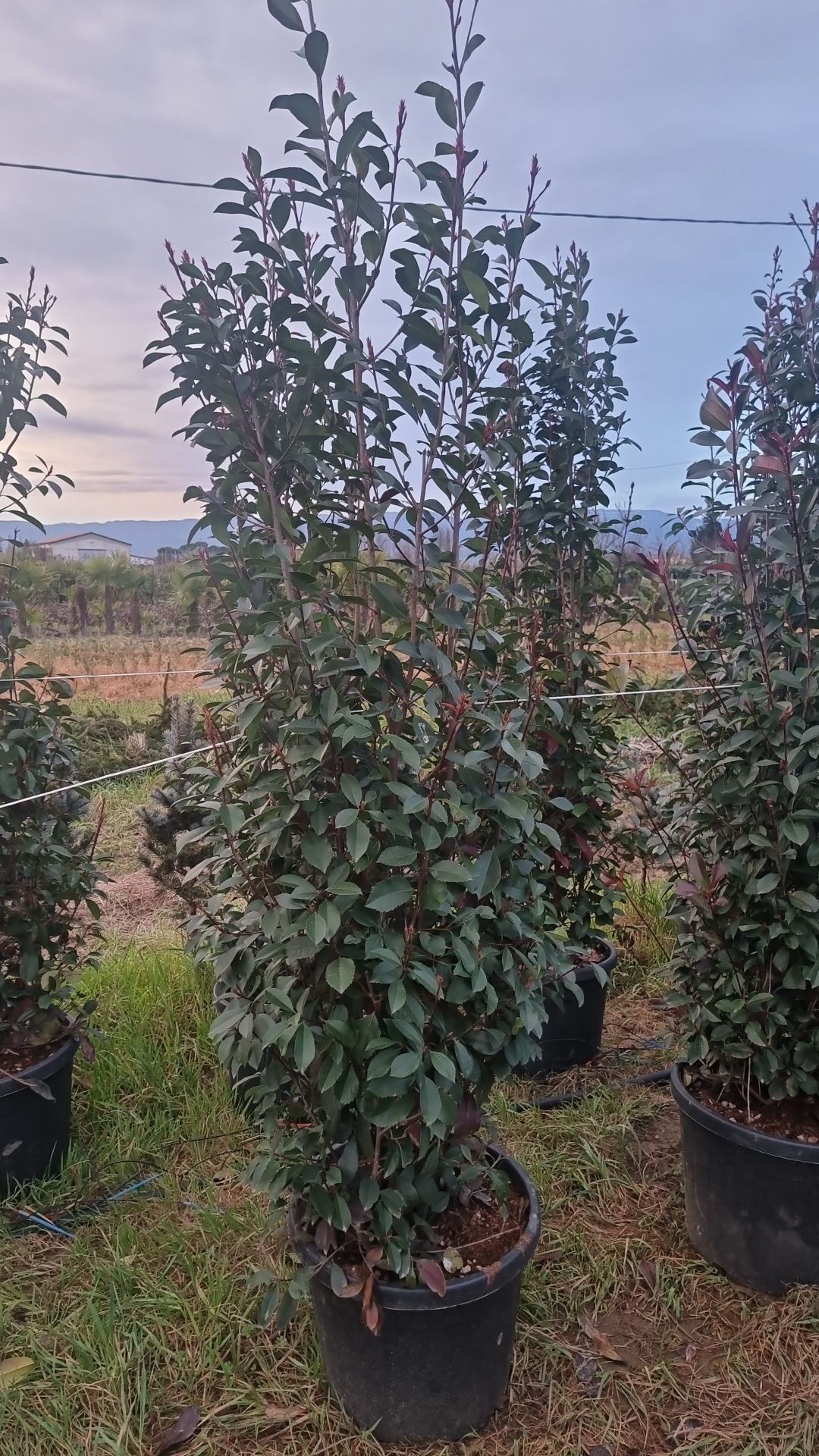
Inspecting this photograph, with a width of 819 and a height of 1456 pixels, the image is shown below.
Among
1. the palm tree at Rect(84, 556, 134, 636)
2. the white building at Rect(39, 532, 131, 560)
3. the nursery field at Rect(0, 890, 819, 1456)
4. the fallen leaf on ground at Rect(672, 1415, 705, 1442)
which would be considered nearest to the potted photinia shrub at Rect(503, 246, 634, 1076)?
the nursery field at Rect(0, 890, 819, 1456)

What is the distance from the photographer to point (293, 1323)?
1.83 m

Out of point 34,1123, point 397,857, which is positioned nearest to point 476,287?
point 397,857

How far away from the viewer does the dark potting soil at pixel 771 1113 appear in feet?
6.49

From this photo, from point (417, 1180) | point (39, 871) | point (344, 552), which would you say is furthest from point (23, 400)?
point (417, 1180)

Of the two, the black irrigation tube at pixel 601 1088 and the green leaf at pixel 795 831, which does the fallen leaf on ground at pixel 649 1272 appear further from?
the green leaf at pixel 795 831

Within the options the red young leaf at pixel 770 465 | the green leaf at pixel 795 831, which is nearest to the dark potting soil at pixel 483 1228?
the green leaf at pixel 795 831

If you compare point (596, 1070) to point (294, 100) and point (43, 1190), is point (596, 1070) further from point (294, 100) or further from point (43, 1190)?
point (294, 100)

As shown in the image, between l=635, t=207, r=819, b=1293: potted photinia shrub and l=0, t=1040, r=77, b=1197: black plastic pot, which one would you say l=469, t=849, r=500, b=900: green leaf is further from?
l=0, t=1040, r=77, b=1197: black plastic pot

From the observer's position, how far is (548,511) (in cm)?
268

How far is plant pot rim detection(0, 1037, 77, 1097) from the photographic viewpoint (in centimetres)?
220

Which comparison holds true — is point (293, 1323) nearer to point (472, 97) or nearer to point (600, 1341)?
point (600, 1341)

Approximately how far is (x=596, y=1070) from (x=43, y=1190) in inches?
63.8

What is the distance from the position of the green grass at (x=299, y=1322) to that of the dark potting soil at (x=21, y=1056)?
259 millimetres

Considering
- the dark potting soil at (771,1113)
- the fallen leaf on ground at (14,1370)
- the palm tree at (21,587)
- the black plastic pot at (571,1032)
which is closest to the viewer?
the fallen leaf on ground at (14,1370)
